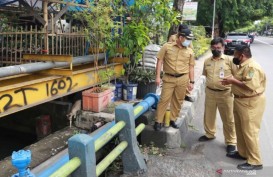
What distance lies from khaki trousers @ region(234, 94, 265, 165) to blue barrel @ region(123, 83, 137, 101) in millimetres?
2809

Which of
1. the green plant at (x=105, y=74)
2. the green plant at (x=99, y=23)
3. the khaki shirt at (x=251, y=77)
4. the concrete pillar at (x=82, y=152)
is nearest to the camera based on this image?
the concrete pillar at (x=82, y=152)

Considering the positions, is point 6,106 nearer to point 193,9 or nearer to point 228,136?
point 228,136

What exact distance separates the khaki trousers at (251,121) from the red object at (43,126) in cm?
439

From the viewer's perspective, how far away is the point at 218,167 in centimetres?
450

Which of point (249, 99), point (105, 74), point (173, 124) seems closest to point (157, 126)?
point (173, 124)

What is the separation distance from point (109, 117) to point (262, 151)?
273 cm

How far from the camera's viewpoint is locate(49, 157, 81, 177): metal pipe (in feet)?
8.01

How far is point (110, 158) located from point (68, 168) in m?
0.84

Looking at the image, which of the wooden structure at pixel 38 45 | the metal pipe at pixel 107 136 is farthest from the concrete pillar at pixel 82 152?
the wooden structure at pixel 38 45

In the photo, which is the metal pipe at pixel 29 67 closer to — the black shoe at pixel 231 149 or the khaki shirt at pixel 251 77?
the khaki shirt at pixel 251 77

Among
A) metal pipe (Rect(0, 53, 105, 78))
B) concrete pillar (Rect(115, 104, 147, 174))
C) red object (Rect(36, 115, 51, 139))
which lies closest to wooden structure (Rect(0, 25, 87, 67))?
metal pipe (Rect(0, 53, 105, 78))

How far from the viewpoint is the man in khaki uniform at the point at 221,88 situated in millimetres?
5016

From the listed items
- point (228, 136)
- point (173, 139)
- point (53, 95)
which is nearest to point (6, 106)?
point (53, 95)

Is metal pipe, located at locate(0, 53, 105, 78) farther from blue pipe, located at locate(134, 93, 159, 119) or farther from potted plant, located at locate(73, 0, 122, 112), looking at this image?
blue pipe, located at locate(134, 93, 159, 119)
